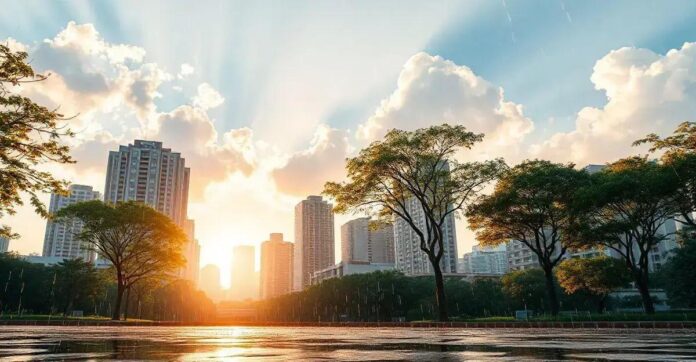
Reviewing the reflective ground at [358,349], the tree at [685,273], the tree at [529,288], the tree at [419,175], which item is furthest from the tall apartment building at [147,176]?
the reflective ground at [358,349]

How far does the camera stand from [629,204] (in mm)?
32844

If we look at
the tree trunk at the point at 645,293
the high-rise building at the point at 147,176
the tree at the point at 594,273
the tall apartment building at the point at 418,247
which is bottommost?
the tree trunk at the point at 645,293

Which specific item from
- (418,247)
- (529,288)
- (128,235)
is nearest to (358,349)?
(128,235)

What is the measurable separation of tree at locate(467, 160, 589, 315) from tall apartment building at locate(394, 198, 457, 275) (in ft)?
434

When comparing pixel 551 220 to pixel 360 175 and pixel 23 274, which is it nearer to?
pixel 360 175

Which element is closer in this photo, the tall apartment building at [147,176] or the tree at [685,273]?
the tree at [685,273]

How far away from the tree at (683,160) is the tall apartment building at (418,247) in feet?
457

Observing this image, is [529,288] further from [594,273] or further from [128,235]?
[128,235]

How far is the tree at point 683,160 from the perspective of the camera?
28194 mm

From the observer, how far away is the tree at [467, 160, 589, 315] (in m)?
35.3

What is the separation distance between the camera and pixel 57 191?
50.3ft

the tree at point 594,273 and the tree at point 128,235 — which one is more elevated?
the tree at point 128,235

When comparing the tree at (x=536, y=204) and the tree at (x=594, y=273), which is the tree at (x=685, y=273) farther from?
Result: the tree at (x=536, y=204)

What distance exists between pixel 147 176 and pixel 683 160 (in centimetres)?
13941
